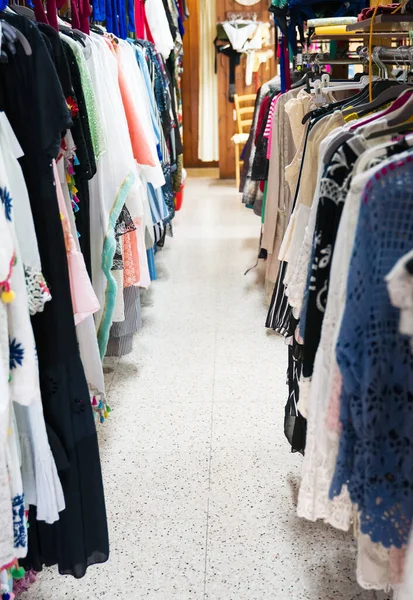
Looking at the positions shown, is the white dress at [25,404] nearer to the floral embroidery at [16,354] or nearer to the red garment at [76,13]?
the floral embroidery at [16,354]

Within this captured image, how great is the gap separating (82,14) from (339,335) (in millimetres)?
1818

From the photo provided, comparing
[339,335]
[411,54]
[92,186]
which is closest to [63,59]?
[92,186]

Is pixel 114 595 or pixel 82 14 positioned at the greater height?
pixel 82 14

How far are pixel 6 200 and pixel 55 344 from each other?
351 mm

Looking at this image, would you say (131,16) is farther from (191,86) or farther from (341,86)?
(191,86)

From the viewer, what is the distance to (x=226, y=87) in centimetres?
786

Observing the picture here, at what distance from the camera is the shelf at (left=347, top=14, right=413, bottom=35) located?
1.51m

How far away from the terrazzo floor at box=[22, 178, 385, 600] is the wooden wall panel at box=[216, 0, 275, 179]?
4461 mm

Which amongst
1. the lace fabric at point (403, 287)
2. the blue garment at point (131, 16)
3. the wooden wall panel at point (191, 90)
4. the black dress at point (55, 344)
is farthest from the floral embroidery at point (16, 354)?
the wooden wall panel at point (191, 90)

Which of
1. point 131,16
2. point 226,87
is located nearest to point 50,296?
point 131,16

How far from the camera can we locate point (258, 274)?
4.56 m

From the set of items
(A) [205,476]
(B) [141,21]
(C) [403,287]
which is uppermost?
(B) [141,21]

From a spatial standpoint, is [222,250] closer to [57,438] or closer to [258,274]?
[258,274]

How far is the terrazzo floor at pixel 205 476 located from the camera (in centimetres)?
180
